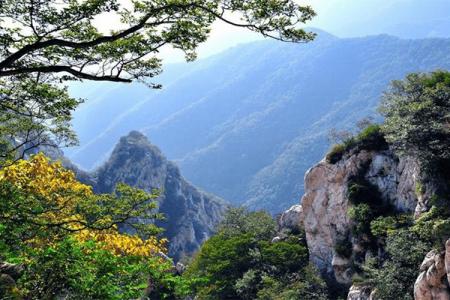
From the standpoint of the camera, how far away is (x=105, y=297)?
11664 millimetres

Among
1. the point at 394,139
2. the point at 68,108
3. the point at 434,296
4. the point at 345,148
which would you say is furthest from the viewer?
the point at 345,148

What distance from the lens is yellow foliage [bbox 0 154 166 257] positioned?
1664cm

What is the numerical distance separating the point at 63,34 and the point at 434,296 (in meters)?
21.2

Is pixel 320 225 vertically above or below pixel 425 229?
above

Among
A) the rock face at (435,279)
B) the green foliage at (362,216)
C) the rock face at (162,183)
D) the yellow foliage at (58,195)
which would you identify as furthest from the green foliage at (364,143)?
the rock face at (162,183)

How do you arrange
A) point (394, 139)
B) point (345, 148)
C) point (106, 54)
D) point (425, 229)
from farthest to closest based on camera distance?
point (345, 148) → point (394, 139) → point (425, 229) → point (106, 54)

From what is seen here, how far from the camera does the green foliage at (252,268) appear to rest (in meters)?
42.5

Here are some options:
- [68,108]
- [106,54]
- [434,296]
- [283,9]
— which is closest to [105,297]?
[68,108]

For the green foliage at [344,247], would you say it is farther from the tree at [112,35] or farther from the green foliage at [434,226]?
the tree at [112,35]

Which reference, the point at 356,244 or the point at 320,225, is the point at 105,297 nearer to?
the point at 356,244

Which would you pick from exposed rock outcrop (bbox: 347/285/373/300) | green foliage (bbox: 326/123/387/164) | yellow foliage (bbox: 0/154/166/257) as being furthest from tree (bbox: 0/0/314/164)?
green foliage (bbox: 326/123/387/164)

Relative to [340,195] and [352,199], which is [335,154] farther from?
[352,199]

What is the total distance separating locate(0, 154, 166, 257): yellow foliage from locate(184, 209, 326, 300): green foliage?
2430 centimetres

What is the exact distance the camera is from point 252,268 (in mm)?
49156
